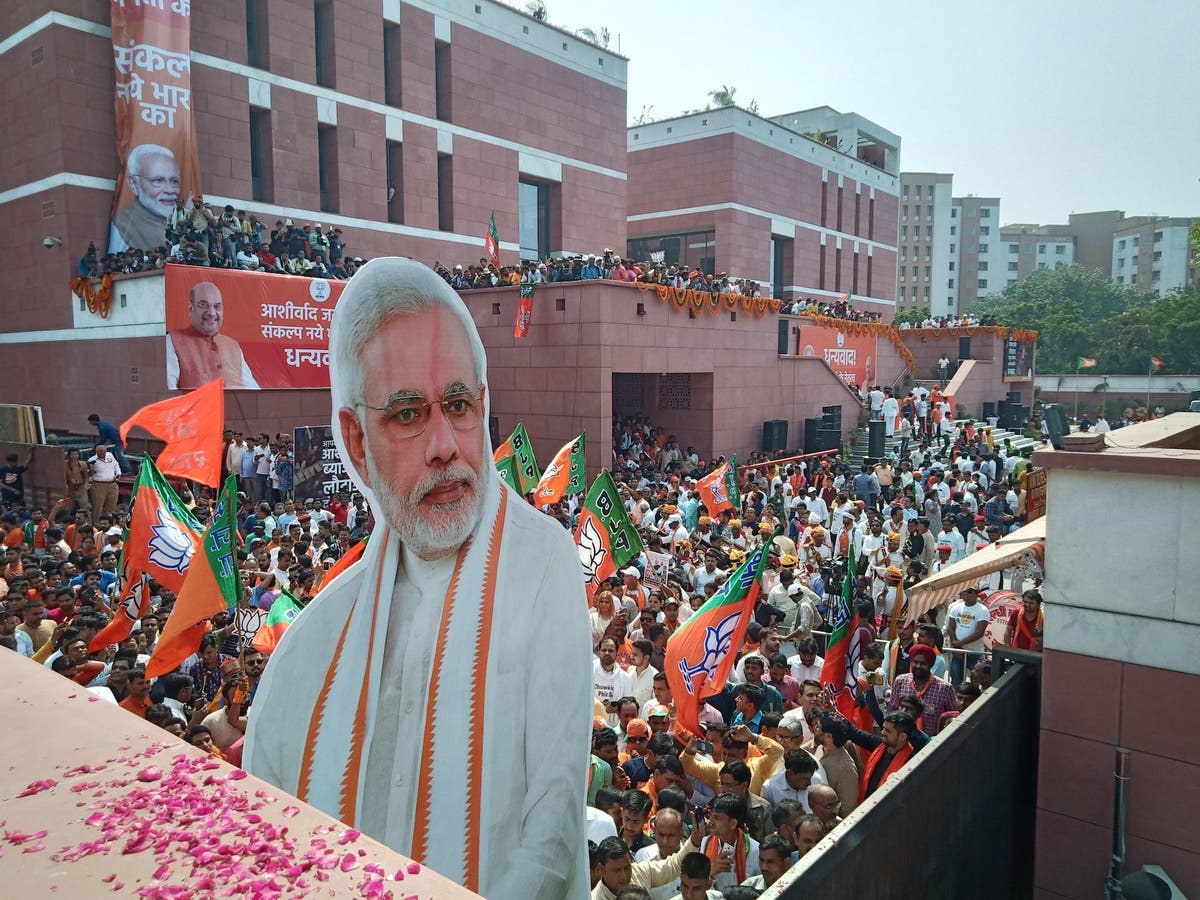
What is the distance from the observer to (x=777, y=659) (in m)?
7.23

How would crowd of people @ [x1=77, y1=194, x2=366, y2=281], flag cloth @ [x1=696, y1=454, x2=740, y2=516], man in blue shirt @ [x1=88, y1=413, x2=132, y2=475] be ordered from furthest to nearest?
crowd of people @ [x1=77, y1=194, x2=366, y2=281], man in blue shirt @ [x1=88, y1=413, x2=132, y2=475], flag cloth @ [x1=696, y1=454, x2=740, y2=516]

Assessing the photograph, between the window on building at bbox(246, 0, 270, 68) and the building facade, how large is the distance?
17.9 metres

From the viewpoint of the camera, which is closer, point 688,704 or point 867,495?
point 688,704

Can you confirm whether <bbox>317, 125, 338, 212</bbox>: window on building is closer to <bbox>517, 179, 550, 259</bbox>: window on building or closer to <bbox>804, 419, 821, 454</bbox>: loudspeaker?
<bbox>517, 179, 550, 259</bbox>: window on building

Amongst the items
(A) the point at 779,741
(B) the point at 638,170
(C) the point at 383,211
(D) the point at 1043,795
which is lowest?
(D) the point at 1043,795

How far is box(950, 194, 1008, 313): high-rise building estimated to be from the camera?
93.4 meters

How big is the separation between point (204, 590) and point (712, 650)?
3.71 metres

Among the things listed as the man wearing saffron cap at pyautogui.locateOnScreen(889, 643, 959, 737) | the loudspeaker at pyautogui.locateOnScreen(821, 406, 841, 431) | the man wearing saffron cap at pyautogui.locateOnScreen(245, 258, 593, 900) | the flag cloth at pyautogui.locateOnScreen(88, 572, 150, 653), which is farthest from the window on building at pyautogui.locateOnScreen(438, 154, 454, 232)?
the man wearing saffron cap at pyautogui.locateOnScreen(245, 258, 593, 900)

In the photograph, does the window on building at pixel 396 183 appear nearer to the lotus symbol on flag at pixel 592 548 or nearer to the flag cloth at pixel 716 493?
the flag cloth at pixel 716 493

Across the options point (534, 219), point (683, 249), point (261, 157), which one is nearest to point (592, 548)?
point (261, 157)

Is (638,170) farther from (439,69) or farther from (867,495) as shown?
(867,495)

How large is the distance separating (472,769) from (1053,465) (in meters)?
4.51

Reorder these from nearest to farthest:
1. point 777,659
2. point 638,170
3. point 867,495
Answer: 1. point 777,659
2. point 867,495
3. point 638,170

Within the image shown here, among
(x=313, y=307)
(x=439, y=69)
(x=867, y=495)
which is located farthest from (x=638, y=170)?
(x=867, y=495)
